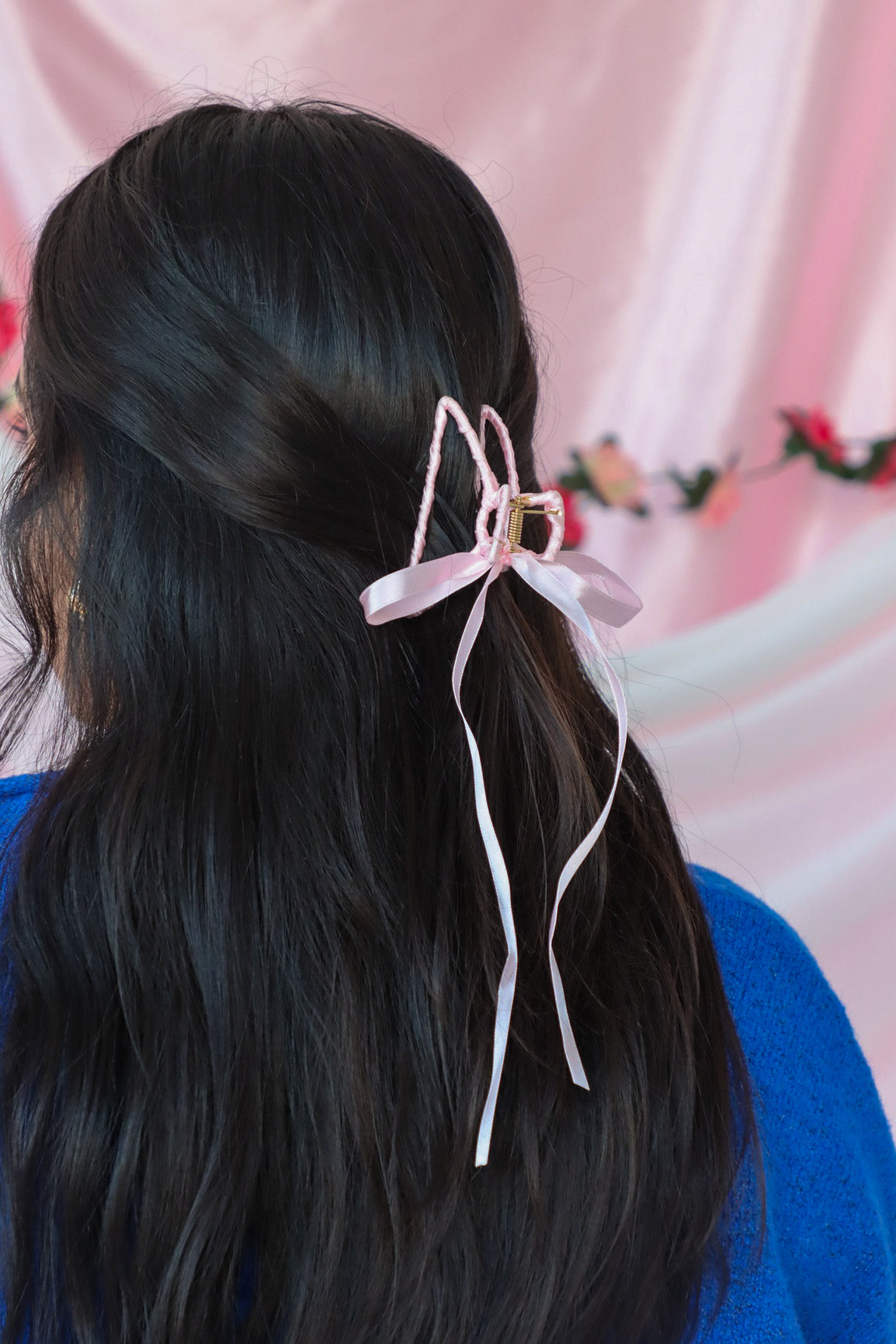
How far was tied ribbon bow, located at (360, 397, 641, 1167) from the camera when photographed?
541 millimetres

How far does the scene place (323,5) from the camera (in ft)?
5.22

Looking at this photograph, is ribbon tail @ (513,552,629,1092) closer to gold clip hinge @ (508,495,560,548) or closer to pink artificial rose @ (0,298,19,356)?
gold clip hinge @ (508,495,560,548)

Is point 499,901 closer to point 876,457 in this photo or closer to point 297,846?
point 297,846

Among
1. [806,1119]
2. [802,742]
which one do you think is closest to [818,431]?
[802,742]

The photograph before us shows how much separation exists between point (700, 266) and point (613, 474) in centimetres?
30

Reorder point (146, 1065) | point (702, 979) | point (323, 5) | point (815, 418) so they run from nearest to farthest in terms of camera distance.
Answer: point (146, 1065), point (702, 979), point (323, 5), point (815, 418)

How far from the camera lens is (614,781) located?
58cm

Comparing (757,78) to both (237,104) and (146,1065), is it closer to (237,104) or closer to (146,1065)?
(237,104)

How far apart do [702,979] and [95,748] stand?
0.33 m

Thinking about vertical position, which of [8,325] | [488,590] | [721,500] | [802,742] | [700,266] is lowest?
[802,742]

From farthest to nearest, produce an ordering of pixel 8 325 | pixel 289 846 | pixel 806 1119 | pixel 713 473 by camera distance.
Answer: pixel 713 473 < pixel 8 325 < pixel 806 1119 < pixel 289 846

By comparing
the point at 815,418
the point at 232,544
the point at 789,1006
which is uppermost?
the point at 232,544

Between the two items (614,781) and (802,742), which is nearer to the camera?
(614,781)

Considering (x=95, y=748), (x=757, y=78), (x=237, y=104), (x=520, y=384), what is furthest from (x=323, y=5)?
(x=95, y=748)
